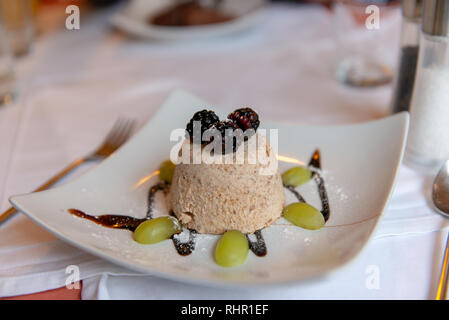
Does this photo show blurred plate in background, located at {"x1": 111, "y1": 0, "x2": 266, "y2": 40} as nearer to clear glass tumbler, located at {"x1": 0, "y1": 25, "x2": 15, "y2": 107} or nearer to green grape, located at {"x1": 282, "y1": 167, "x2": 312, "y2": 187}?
clear glass tumbler, located at {"x1": 0, "y1": 25, "x2": 15, "y2": 107}

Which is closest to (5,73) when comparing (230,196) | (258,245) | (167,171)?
(167,171)

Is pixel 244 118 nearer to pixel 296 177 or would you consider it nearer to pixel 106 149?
pixel 296 177

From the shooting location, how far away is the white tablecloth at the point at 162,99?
0.85 metres

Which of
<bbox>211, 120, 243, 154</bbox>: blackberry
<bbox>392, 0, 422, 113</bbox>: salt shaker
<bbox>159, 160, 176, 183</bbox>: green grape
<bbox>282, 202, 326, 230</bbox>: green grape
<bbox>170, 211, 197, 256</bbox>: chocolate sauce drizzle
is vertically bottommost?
<bbox>170, 211, 197, 256</bbox>: chocolate sauce drizzle

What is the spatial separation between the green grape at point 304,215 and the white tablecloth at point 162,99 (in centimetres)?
11

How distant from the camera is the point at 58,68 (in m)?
1.90

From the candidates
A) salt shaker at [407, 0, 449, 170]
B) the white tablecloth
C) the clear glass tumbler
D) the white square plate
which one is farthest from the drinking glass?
salt shaker at [407, 0, 449, 170]

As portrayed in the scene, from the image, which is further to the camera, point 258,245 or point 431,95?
point 431,95

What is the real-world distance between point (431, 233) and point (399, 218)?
0.22 ft

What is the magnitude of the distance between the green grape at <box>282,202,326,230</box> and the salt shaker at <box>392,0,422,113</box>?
53 centimetres

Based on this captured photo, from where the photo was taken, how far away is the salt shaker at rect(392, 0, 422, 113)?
1.24m

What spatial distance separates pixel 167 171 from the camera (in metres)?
1.11

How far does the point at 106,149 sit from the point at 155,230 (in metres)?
0.50
